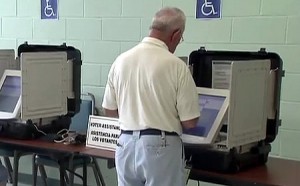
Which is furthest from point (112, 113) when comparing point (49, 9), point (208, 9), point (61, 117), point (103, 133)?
point (49, 9)

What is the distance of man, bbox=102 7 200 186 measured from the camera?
2160 millimetres

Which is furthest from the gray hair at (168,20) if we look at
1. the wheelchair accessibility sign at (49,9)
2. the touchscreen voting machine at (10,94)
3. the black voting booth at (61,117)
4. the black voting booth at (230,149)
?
the wheelchair accessibility sign at (49,9)

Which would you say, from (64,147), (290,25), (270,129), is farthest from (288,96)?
(64,147)

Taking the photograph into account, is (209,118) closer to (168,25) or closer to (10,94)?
(168,25)

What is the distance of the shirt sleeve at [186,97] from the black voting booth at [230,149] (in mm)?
272

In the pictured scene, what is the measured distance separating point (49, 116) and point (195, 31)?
3.96 ft

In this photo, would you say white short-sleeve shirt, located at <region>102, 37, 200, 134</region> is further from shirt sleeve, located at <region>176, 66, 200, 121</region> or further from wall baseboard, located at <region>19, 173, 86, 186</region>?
wall baseboard, located at <region>19, 173, 86, 186</region>

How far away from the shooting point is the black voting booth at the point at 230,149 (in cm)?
232

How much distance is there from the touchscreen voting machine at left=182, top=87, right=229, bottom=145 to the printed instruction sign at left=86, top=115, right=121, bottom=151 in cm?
45

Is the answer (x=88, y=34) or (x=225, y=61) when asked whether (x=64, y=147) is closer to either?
(x=225, y=61)

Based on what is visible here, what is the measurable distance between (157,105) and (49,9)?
7.33 ft

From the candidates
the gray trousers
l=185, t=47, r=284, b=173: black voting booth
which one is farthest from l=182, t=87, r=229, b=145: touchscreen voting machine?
the gray trousers

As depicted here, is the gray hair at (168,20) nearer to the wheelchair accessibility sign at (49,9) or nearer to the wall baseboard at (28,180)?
the wheelchair accessibility sign at (49,9)

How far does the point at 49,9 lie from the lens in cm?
409
